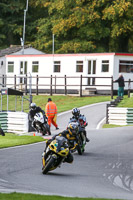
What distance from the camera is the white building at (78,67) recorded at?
4100cm

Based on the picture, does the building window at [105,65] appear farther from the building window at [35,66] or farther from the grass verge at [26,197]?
the grass verge at [26,197]

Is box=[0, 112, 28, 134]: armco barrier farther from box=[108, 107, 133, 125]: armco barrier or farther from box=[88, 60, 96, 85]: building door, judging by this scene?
box=[88, 60, 96, 85]: building door

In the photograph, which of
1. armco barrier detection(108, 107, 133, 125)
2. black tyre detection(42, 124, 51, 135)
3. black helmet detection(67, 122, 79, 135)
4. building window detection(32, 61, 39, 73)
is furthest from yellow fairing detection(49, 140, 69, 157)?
building window detection(32, 61, 39, 73)

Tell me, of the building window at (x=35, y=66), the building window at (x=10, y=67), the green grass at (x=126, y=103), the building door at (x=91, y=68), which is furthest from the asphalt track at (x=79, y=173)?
the building window at (x=10, y=67)

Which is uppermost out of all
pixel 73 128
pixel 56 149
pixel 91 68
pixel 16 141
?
pixel 91 68

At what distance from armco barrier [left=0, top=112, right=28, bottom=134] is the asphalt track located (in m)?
6.78

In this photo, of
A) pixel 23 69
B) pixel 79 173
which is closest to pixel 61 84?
pixel 23 69

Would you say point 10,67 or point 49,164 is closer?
point 49,164

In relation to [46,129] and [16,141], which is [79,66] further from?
[16,141]

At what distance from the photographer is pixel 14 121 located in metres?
26.6

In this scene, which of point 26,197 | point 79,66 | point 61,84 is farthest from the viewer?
point 79,66

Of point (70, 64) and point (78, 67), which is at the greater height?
point (70, 64)

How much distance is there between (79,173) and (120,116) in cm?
1501

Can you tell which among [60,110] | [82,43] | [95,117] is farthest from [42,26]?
[95,117]
